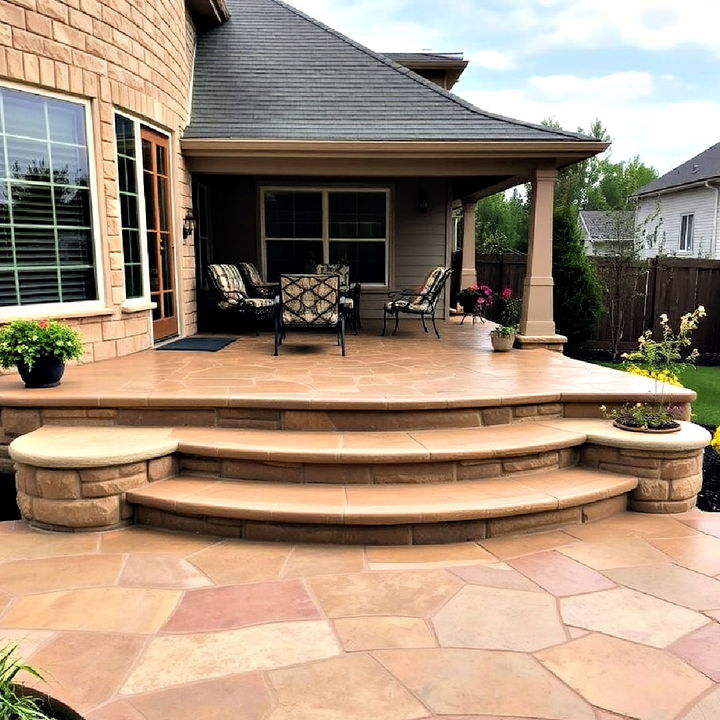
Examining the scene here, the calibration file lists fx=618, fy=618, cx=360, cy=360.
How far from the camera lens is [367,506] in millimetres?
3461

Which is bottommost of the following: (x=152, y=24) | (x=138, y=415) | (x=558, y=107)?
(x=138, y=415)

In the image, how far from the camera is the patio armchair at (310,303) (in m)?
6.68

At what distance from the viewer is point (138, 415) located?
14.2ft

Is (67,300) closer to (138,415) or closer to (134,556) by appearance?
(138,415)

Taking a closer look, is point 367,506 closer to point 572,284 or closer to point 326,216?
point 326,216

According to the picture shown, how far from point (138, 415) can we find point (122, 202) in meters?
2.90


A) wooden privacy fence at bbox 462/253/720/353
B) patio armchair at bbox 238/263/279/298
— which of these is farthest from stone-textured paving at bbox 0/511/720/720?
wooden privacy fence at bbox 462/253/720/353

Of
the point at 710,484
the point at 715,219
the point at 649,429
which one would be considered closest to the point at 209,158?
the point at 649,429

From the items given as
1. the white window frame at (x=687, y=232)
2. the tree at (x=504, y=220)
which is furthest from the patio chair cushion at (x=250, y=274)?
the tree at (x=504, y=220)

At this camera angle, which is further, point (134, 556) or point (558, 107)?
point (558, 107)

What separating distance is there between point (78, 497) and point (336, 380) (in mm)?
2200

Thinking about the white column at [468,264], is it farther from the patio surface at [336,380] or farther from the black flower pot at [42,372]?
the black flower pot at [42,372]

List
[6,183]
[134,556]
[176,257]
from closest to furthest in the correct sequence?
1. [134,556]
2. [6,183]
3. [176,257]

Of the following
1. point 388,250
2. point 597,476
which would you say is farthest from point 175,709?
point 388,250
